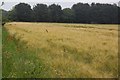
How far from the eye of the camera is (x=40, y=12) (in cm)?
11088

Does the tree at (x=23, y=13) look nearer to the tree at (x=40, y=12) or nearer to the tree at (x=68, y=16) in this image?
the tree at (x=40, y=12)

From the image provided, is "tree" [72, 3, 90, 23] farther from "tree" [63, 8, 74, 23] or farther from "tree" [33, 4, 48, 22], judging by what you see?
"tree" [33, 4, 48, 22]

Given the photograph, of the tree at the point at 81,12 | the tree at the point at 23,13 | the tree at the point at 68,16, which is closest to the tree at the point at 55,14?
the tree at the point at 68,16

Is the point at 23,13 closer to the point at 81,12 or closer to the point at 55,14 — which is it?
the point at 55,14

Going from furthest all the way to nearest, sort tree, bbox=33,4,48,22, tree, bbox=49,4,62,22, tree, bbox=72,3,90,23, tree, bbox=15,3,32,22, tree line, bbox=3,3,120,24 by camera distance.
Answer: tree, bbox=33,4,48,22 → tree, bbox=15,3,32,22 → tree, bbox=49,4,62,22 → tree, bbox=72,3,90,23 → tree line, bbox=3,3,120,24

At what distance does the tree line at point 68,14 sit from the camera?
104 meters

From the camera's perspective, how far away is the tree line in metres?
104

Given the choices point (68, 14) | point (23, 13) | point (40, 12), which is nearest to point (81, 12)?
point (68, 14)

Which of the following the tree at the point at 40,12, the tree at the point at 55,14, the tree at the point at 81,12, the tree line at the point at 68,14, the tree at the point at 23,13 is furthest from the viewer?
the tree at the point at 40,12

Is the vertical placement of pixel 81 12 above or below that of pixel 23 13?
above

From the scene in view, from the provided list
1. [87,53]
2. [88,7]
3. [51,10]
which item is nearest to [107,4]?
[88,7]

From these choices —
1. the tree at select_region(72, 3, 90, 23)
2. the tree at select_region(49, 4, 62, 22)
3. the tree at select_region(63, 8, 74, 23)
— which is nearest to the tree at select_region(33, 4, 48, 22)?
the tree at select_region(49, 4, 62, 22)

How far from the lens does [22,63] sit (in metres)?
12.8

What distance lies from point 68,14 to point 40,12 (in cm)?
944
